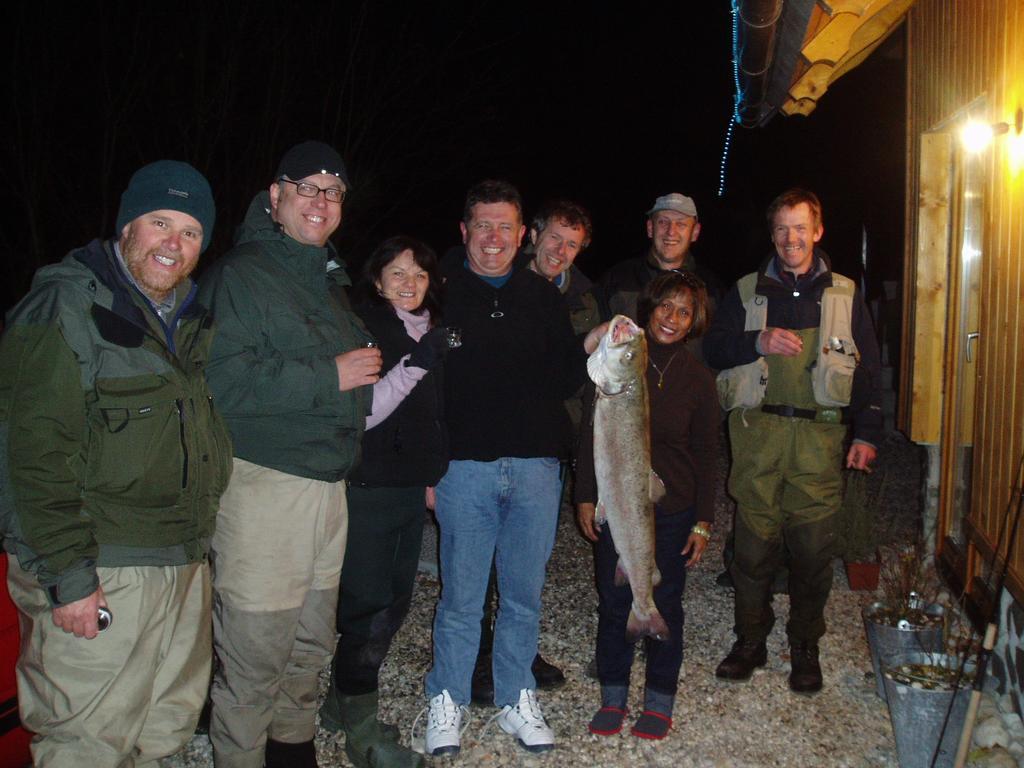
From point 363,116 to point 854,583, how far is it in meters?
15.4

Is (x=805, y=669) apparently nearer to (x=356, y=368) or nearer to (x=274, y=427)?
(x=356, y=368)

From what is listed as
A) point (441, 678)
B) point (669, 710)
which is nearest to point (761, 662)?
point (669, 710)

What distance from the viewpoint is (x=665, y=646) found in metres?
4.04

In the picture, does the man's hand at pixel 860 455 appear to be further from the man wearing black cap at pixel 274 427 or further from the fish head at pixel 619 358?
the man wearing black cap at pixel 274 427

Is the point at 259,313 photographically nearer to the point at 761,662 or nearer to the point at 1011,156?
the point at 761,662

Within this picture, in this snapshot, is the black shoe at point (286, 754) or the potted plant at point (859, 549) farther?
the potted plant at point (859, 549)

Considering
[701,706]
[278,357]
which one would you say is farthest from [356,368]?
[701,706]

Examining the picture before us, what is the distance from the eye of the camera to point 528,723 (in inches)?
156

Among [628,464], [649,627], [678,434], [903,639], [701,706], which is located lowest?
[701,706]

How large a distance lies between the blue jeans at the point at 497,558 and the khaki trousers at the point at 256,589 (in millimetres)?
775

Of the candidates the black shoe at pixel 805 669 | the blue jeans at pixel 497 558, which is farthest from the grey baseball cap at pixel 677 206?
the black shoe at pixel 805 669

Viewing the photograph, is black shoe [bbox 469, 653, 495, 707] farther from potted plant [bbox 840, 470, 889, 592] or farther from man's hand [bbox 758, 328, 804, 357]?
potted plant [bbox 840, 470, 889, 592]

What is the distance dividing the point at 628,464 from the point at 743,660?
1.88 m

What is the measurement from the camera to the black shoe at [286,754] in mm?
3482
